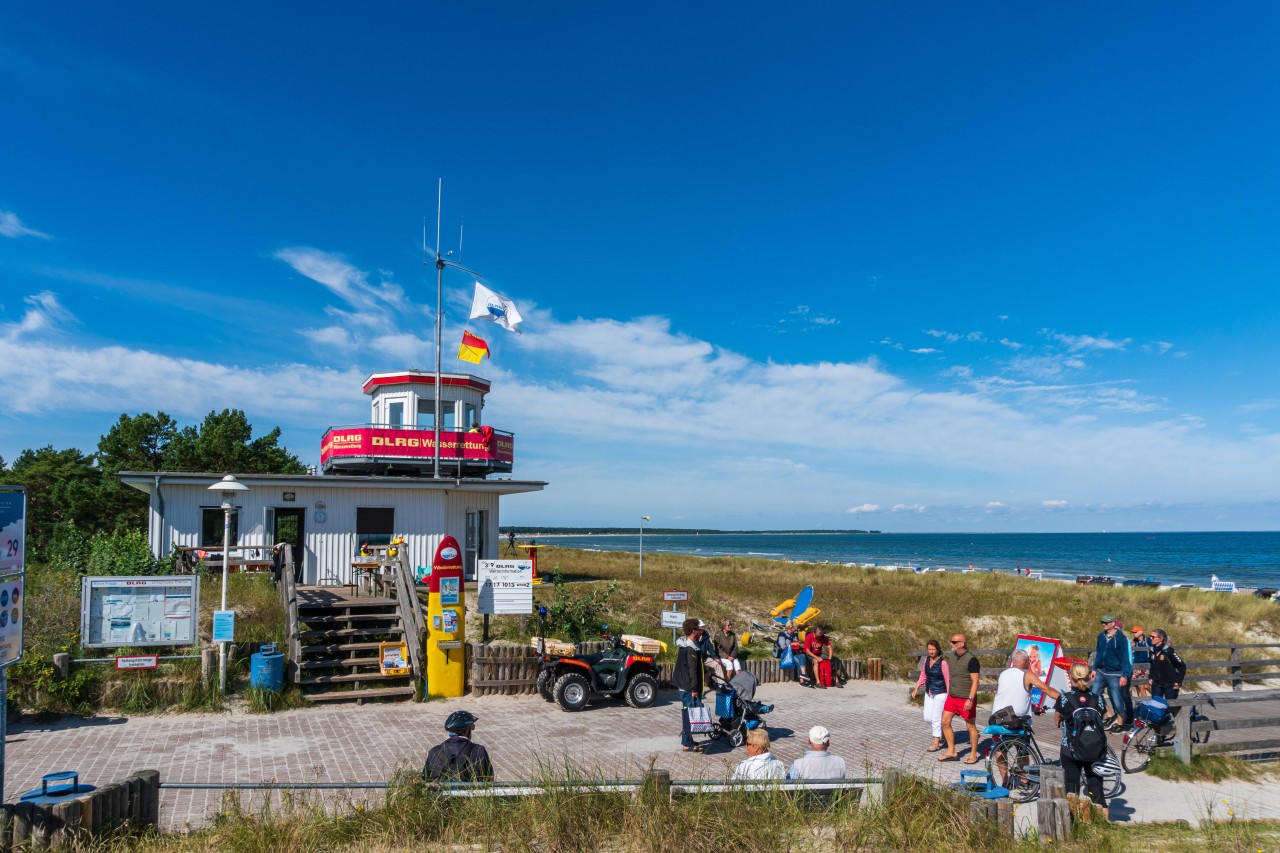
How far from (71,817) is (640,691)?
28.9 feet

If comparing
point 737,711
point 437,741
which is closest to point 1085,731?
point 737,711

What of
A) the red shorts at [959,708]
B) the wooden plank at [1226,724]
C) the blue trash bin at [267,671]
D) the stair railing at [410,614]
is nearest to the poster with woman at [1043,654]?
the wooden plank at [1226,724]

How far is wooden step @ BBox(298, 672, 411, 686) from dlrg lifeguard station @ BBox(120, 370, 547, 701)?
1.15 metres

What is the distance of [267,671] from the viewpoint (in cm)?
1270

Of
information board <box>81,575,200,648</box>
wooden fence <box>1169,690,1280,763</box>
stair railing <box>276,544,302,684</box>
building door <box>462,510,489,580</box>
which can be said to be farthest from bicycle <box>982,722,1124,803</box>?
building door <box>462,510,489,580</box>

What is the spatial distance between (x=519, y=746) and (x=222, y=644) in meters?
5.58

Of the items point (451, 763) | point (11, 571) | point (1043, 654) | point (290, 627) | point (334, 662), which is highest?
point (11, 571)

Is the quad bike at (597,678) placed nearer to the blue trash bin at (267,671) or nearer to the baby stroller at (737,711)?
the baby stroller at (737,711)

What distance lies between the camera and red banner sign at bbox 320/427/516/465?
23125 millimetres

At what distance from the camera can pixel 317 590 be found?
62.0ft

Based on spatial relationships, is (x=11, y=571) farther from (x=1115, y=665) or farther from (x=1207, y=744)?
(x=1207, y=744)

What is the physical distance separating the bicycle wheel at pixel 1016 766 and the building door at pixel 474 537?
17058 millimetres

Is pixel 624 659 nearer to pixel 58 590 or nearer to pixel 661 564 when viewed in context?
pixel 58 590

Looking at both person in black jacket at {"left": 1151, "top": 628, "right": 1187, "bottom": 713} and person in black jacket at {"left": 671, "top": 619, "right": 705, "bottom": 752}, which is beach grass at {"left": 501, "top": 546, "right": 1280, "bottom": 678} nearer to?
person in black jacket at {"left": 1151, "top": 628, "right": 1187, "bottom": 713}
